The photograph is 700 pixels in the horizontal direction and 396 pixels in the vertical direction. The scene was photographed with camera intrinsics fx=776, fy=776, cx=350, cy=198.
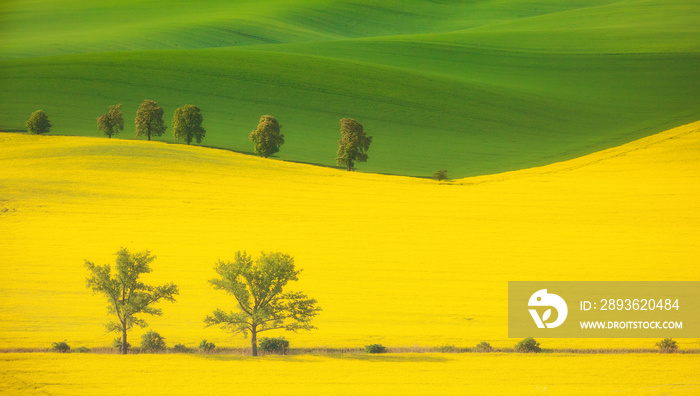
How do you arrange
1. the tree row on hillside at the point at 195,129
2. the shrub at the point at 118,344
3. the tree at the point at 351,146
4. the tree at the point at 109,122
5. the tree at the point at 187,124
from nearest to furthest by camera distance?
the shrub at the point at 118,344, the tree at the point at 351,146, the tree row on hillside at the point at 195,129, the tree at the point at 187,124, the tree at the point at 109,122

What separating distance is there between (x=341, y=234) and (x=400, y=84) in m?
38.0

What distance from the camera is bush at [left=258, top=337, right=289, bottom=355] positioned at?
19844mm

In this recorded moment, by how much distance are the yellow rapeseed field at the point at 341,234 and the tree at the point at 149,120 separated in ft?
8.78

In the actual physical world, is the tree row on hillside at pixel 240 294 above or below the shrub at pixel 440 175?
below

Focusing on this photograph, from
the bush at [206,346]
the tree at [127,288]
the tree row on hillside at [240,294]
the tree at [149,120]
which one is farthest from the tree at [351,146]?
the bush at [206,346]

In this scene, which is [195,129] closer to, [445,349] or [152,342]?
[152,342]

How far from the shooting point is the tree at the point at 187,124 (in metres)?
45.7

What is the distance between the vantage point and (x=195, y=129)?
151 ft

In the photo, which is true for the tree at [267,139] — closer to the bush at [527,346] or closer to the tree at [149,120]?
the tree at [149,120]

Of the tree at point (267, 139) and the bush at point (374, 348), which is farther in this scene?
the tree at point (267, 139)

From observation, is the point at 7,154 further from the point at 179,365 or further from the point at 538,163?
the point at 538,163

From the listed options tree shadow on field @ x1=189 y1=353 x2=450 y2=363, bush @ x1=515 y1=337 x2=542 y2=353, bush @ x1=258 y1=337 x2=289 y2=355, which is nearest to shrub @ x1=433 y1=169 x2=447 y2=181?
bush @ x1=515 y1=337 x2=542 y2=353

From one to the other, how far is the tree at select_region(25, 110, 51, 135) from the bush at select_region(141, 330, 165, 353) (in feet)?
99.6

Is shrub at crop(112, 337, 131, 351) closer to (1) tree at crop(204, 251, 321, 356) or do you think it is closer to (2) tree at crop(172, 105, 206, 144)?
(1) tree at crop(204, 251, 321, 356)
